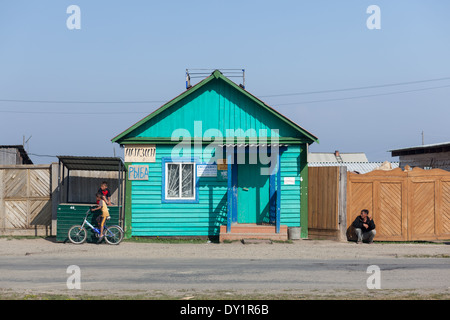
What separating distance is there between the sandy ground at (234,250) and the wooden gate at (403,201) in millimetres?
677

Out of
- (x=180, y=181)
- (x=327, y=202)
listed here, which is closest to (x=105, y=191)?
(x=180, y=181)

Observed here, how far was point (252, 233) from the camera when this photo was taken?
18.8m

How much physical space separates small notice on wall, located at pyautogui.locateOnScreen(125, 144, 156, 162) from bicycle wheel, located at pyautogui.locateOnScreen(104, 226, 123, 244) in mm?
2628

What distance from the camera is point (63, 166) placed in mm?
19141

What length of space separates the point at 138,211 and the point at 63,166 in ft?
9.13

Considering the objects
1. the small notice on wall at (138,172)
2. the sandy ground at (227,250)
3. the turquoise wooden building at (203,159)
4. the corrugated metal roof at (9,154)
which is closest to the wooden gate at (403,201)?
the sandy ground at (227,250)

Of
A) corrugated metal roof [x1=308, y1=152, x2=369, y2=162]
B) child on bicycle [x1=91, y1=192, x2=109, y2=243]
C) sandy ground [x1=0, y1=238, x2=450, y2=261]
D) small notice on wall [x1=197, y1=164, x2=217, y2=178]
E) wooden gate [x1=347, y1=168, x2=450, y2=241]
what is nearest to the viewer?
sandy ground [x1=0, y1=238, x2=450, y2=261]

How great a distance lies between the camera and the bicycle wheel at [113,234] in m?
17.8

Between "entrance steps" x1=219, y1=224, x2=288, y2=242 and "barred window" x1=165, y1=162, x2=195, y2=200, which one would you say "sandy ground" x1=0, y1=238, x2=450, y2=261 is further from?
"barred window" x1=165, y1=162, x2=195, y2=200

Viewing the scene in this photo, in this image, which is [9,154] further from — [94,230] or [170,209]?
[94,230]

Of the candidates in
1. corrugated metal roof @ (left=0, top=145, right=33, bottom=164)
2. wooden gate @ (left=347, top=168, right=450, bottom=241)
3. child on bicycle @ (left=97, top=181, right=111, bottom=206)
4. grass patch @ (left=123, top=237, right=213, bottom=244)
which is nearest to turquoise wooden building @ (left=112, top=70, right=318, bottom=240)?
grass patch @ (left=123, top=237, right=213, bottom=244)

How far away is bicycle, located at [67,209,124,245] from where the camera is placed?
1781cm

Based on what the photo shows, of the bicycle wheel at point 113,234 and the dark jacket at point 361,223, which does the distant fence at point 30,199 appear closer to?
the bicycle wheel at point 113,234
